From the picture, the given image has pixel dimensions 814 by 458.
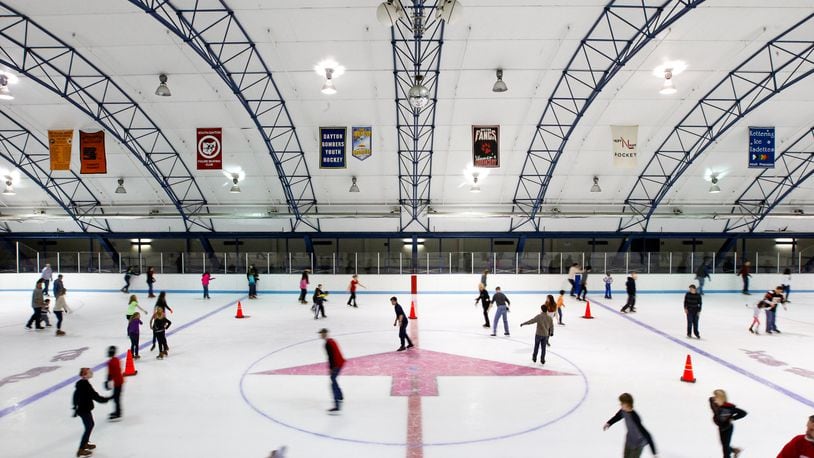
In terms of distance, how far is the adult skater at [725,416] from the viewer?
22.7ft

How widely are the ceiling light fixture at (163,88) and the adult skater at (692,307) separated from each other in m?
19.5

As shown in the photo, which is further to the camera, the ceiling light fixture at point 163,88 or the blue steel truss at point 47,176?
the blue steel truss at point 47,176

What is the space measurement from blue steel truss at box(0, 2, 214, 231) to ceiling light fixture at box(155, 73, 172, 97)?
254 centimetres

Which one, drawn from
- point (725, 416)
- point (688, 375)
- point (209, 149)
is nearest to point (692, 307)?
point (688, 375)

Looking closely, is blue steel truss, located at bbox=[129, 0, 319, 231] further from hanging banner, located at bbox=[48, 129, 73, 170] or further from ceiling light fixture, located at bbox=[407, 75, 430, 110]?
hanging banner, located at bbox=[48, 129, 73, 170]

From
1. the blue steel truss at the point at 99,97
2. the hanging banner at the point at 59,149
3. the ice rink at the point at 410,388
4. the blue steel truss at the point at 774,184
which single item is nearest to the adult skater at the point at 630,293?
the ice rink at the point at 410,388

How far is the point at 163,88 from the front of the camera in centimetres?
1758

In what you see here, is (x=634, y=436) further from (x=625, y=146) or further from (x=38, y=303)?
(x=38, y=303)

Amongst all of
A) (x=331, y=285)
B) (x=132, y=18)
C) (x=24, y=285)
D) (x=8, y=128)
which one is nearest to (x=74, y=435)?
(x=132, y=18)

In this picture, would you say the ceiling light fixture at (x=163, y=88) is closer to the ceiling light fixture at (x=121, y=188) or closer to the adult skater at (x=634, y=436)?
the ceiling light fixture at (x=121, y=188)

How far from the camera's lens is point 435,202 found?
2820 cm

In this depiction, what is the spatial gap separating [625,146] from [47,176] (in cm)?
3239

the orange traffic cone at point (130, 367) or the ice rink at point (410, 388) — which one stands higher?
the orange traffic cone at point (130, 367)

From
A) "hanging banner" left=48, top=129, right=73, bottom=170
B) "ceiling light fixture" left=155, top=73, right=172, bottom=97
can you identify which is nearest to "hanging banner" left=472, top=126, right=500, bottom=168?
"ceiling light fixture" left=155, top=73, right=172, bottom=97
